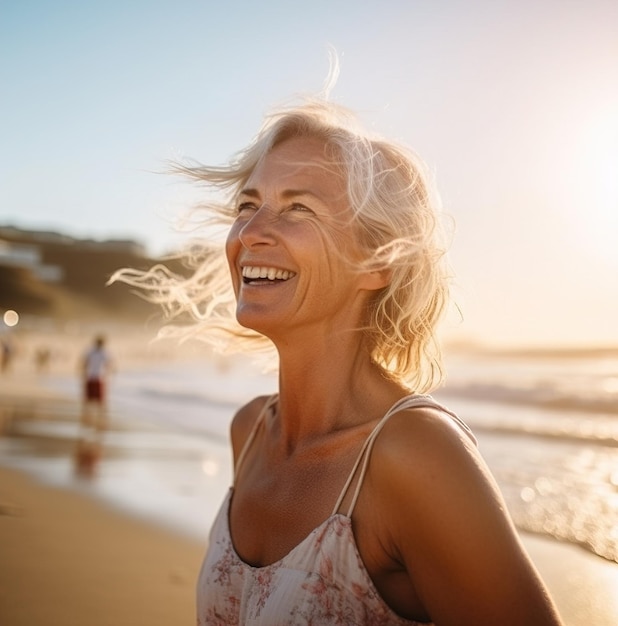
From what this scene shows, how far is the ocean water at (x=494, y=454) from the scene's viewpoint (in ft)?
24.7

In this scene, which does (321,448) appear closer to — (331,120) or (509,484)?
(331,120)

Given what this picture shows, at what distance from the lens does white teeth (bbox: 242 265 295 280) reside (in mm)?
2410

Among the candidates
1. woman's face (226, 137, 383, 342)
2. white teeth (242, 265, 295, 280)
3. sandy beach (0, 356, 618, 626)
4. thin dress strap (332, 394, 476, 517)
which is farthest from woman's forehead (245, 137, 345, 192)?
sandy beach (0, 356, 618, 626)

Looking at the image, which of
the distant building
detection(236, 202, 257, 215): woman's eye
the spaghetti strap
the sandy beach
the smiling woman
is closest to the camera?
the smiling woman

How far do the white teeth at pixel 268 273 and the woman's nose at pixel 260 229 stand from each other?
0.08 meters

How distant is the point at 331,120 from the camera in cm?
261

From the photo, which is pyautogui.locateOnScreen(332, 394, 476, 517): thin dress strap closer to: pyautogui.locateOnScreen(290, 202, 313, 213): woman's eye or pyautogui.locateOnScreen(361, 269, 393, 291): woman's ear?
pyautogui.locateOnScreen(361, 269, 393, 291): woman's ear

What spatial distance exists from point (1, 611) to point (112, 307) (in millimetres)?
98553

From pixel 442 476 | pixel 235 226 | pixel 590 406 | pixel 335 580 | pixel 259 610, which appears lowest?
pixel 590 406

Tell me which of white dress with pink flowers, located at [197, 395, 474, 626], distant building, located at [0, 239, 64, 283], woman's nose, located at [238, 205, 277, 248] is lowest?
distant building, located at [0, 239, 64, 283]

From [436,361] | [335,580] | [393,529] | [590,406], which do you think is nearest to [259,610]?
[335,580]

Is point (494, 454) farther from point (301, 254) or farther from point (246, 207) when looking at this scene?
point (301, 254)

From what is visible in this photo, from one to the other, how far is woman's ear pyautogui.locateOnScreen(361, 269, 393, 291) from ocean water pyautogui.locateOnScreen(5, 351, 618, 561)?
4.68 m

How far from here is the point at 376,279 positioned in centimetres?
245
